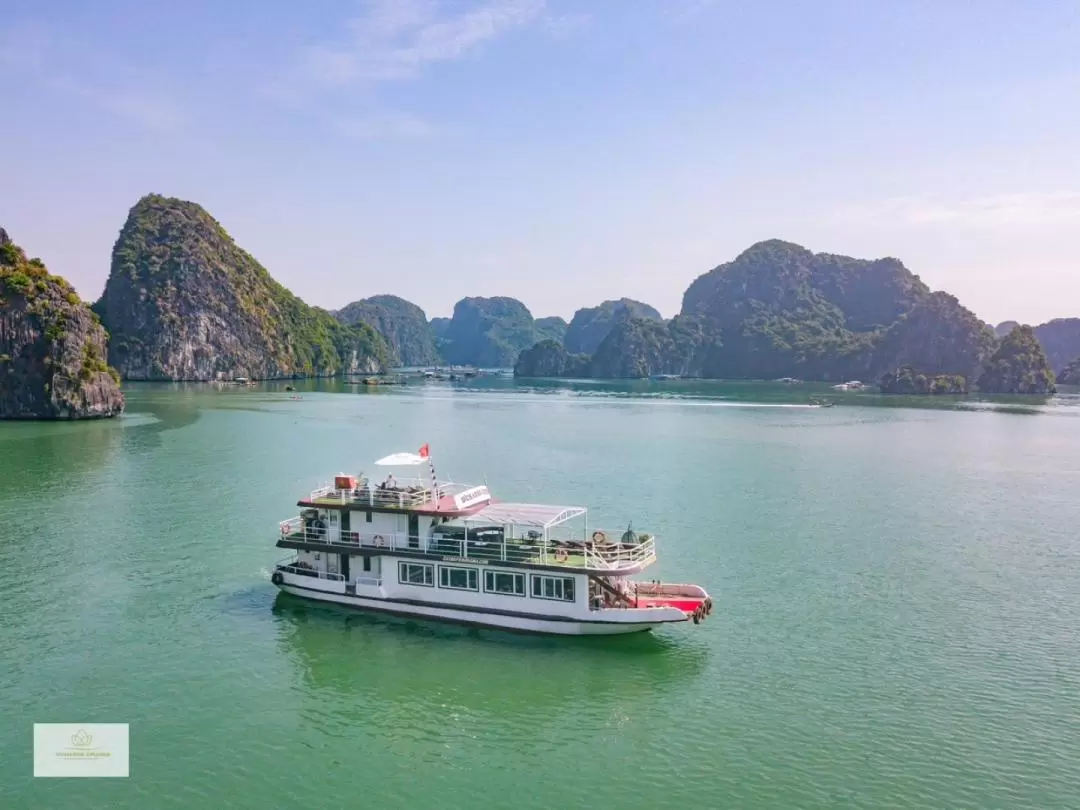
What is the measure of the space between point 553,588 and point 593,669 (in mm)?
3679

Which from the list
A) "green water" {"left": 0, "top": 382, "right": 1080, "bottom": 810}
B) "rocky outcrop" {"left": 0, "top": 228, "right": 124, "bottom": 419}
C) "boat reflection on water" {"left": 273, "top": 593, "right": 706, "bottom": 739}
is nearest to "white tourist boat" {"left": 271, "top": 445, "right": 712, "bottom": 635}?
"boat reflection on water" {"left": 273, "top": 593, "right": 706, "bottom": 739}

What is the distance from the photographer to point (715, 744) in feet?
83.4

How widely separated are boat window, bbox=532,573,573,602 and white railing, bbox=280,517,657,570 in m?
0.64

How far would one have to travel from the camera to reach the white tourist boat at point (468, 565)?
107 feet

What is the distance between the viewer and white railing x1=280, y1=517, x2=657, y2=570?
1293 inches

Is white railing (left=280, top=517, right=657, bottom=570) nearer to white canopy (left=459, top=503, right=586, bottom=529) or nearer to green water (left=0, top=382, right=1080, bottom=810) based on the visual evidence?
white canopy (left=459, top=503, right=586, bottom=529)

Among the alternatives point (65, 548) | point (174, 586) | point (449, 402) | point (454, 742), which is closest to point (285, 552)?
point (174, 586)

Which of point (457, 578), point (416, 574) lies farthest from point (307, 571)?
point (457, 578)

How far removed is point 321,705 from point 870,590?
1060 inches

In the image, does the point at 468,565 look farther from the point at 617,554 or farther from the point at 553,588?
the point at 617,554

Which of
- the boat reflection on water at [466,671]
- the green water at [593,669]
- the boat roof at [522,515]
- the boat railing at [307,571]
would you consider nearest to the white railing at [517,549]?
the boat roof at [522,515]

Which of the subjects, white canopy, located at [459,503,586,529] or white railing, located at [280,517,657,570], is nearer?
white railing, located at [280,517,657,570]

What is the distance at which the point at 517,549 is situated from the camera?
3366 centimetres

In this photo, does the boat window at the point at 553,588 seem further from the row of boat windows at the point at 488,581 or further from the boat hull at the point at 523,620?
the boat hull at the point at 523,620
